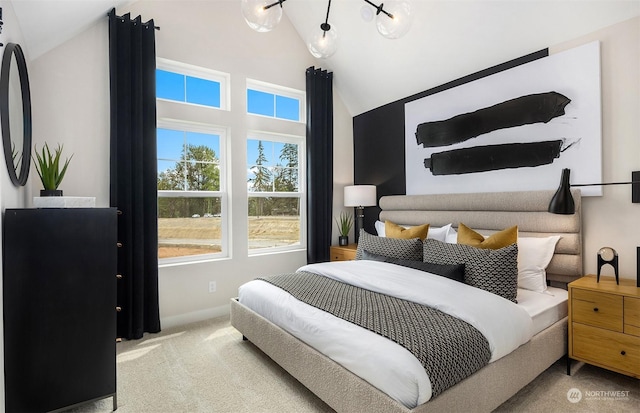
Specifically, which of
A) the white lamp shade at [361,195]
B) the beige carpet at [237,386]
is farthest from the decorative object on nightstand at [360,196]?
the beige carpet at [237,386]

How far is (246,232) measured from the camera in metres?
3.79

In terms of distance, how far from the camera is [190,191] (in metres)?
3.50

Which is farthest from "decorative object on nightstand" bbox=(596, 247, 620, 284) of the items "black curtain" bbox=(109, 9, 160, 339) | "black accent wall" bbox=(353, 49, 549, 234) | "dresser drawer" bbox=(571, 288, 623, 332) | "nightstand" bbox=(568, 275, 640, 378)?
"black curtain" bbox=(109, 9, 160, 339)

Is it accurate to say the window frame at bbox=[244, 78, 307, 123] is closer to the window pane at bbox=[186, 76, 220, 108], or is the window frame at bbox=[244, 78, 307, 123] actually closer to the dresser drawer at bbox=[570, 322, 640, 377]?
the window pane at bbox=[186, 76, 220, 108]

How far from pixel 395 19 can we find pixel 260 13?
757 mm

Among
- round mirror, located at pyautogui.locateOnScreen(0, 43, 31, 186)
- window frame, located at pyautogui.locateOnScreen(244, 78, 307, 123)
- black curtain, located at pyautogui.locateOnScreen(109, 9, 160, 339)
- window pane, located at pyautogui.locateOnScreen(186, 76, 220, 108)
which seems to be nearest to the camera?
round mirror, located at pyautogui.locateOnScreen(0, 43, 31, 186)

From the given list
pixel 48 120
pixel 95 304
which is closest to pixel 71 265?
pixel 95 304

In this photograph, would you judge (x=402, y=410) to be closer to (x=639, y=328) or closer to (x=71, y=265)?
(x=639, y=328)

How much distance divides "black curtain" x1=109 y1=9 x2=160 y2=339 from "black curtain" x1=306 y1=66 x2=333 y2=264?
1.78 m

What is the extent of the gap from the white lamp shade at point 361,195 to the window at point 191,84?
1791 mm

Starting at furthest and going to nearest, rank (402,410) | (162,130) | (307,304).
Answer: (162,130) < (307,304) < (402,410)

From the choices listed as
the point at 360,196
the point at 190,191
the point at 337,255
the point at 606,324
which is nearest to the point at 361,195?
the point at 360,196

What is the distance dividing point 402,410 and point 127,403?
1694 millimetres

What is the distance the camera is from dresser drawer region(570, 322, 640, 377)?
2039 mm
